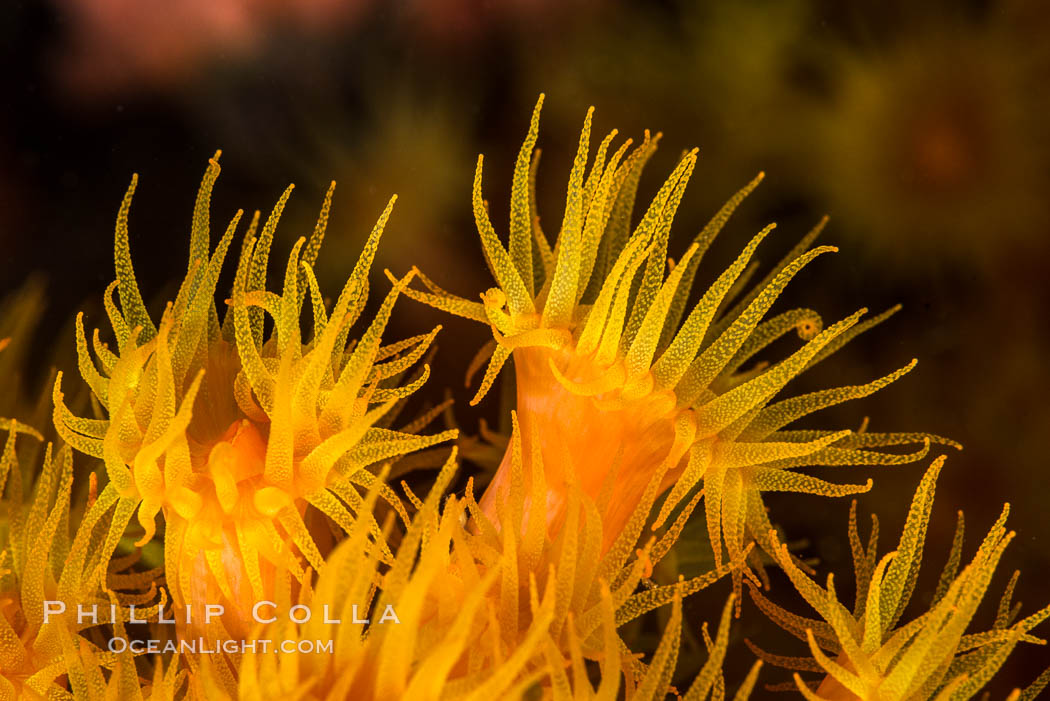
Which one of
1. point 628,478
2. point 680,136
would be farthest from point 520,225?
point 680,136

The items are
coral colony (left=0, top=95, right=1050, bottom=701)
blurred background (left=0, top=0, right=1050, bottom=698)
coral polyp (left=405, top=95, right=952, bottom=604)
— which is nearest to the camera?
coral colony (left=0, top=95, right=1050, bottom=701)

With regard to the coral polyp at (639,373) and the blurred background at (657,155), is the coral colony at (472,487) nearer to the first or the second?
the coral polyp at (639,373)

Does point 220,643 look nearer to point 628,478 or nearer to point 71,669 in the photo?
point 71,669

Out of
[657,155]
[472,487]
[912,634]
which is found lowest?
[912,634]

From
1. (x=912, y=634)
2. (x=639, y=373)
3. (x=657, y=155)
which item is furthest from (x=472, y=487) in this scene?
(x=657, y=155)

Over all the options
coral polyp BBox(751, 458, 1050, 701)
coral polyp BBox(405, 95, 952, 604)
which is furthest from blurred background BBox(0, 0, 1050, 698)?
coral polyp BBox(751, 458, 1050, 701)

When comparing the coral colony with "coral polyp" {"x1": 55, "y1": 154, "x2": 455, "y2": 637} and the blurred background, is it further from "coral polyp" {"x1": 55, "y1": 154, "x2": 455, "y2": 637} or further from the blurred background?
the blurred background

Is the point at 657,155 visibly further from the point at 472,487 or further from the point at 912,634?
the point at 912,634

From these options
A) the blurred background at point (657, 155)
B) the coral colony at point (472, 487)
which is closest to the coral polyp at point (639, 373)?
the coral colony at point (472, 487)
